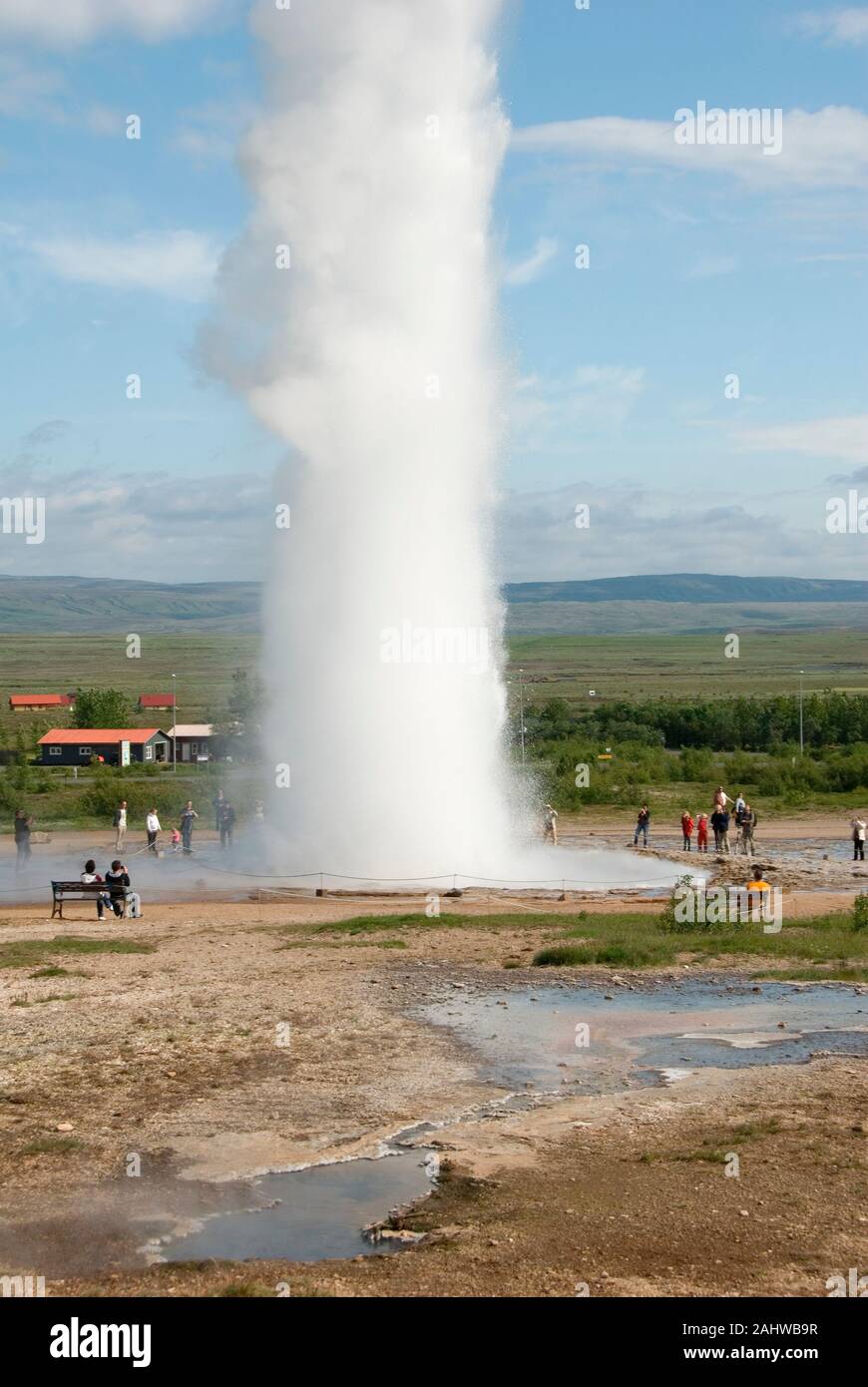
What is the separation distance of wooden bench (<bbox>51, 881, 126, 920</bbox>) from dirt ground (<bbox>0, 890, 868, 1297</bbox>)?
14.4 feet

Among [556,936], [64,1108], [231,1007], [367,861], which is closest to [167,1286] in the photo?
[64,1108]

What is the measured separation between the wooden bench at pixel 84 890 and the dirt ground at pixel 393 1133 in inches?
172

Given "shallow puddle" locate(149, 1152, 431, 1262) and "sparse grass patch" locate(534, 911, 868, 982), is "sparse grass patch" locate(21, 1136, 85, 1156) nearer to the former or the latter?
"shallow puddle" locate(149, 1152, 431, 1262)

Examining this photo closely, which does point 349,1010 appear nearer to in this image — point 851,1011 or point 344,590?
point 851,1011

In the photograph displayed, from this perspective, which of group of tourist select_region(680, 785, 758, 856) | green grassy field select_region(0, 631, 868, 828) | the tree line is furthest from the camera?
the tree line

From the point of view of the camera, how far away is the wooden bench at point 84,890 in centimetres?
2117

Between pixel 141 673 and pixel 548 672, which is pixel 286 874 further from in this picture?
pixel 141 673

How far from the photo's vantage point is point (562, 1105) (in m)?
11.3

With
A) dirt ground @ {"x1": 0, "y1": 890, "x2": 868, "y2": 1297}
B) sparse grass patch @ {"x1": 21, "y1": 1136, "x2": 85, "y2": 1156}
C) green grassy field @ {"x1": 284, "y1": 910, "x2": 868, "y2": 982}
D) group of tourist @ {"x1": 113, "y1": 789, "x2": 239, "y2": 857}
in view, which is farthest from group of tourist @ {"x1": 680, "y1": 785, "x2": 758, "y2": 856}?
sparse grass patch @ {"x1": 21, "y1": 1136, "x2": 85, "y2": 1156}

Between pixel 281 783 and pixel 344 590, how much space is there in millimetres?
3456

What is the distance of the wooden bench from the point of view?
21.2 m

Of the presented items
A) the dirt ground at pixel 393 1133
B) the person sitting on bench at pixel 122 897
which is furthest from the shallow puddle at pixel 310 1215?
the person sitting on bench at pixel 122 897

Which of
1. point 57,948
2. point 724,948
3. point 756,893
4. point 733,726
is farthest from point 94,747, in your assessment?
point 724,948
